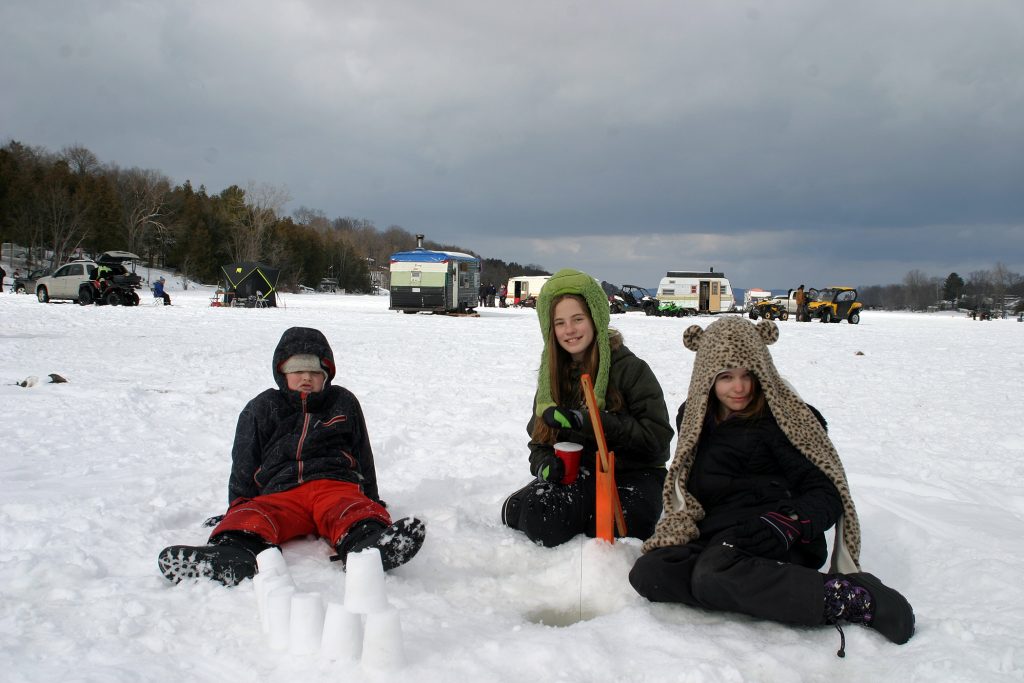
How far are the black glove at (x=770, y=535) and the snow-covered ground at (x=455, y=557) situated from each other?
0.27 meters

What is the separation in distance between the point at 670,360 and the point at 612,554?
8.95 meters

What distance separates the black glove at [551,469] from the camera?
132 inches

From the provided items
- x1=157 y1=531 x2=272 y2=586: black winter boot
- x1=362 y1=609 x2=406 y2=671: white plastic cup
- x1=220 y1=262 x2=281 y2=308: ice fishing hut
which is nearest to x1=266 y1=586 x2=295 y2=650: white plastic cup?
x1=362 y1=609 x2=406 y2=671: white plastic cup

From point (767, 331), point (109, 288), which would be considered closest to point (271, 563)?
point (767, 331)

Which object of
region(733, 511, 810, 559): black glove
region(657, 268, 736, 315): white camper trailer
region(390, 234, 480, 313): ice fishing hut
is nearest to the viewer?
region(733, 511, 810, 559): black glove

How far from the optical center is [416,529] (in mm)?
2906

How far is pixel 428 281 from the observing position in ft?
88.6

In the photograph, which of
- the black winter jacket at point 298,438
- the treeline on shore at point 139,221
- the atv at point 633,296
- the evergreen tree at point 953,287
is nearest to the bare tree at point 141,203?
the treeline on shore at point 139,221

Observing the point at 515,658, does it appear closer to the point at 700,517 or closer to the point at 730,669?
the point at 730,669

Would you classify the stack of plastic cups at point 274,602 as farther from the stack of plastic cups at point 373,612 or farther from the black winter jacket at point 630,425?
the black winter jacket at point 630,425

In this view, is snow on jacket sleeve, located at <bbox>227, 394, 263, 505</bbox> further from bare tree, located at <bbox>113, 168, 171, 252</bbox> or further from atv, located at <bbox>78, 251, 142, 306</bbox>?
bare tree, located at <bbox>113, 168, 171, 252</bbox>

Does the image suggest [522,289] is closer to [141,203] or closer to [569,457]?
[141,203]

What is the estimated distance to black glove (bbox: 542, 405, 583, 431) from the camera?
126 inches

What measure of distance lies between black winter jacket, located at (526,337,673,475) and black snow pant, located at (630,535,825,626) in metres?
0.75
